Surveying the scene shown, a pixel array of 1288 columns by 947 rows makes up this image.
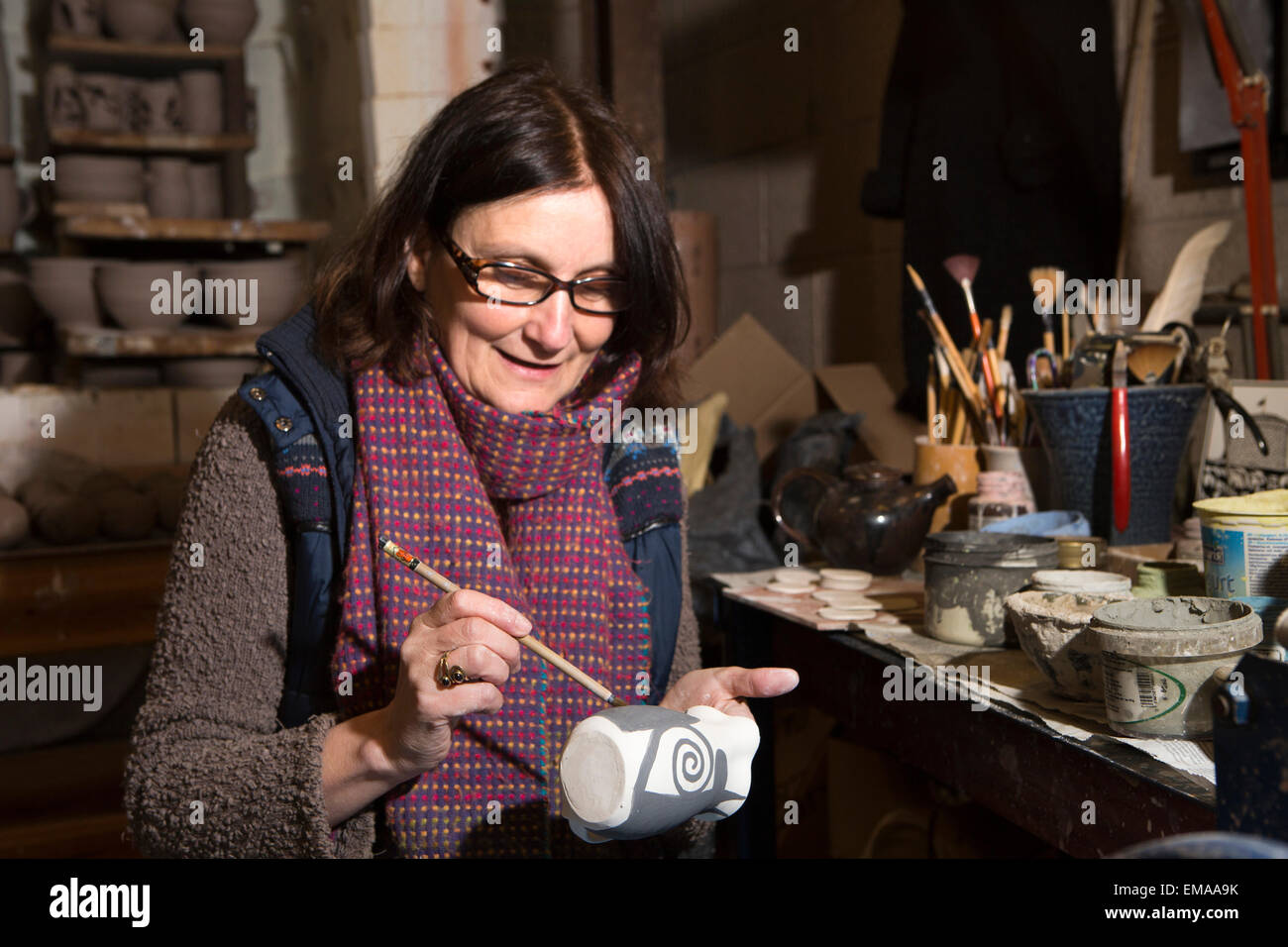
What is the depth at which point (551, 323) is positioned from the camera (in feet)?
4.49

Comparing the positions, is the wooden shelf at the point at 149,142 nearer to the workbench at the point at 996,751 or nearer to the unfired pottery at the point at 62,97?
the unfired pottery at the point at 62,97

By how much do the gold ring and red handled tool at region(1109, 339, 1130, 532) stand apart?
3.35 ft

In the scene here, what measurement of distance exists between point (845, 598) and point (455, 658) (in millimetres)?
833

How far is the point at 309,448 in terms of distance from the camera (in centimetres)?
135

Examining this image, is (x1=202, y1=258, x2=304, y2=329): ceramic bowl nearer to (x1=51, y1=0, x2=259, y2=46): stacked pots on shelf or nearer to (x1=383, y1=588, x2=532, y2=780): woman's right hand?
(x1=51, y1=0, x2=259, y2=46): stacked pots on shelf

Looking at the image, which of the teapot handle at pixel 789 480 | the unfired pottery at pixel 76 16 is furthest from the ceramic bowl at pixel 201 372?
the teapot handle at pixel 789 480

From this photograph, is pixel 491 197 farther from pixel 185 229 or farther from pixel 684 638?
pixel 185 229

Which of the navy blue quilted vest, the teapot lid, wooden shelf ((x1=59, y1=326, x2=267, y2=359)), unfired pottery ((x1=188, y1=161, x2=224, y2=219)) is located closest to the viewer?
the navy blue quilted vest

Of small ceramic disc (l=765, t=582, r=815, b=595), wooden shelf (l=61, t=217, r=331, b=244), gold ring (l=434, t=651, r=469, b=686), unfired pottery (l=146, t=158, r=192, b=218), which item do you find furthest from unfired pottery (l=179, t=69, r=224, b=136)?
gold ring (l=434, t=651, r=469, b=686)

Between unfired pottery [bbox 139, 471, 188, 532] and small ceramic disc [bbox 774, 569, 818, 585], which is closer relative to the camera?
small ceramic disc [bbox 774, 569, 818, 585]

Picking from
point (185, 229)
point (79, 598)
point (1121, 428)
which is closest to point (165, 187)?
point (185, 229)

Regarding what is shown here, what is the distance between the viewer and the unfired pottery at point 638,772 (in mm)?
980

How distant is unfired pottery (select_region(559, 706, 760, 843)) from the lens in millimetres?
980

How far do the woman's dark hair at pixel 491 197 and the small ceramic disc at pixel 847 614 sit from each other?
1.51 ft
